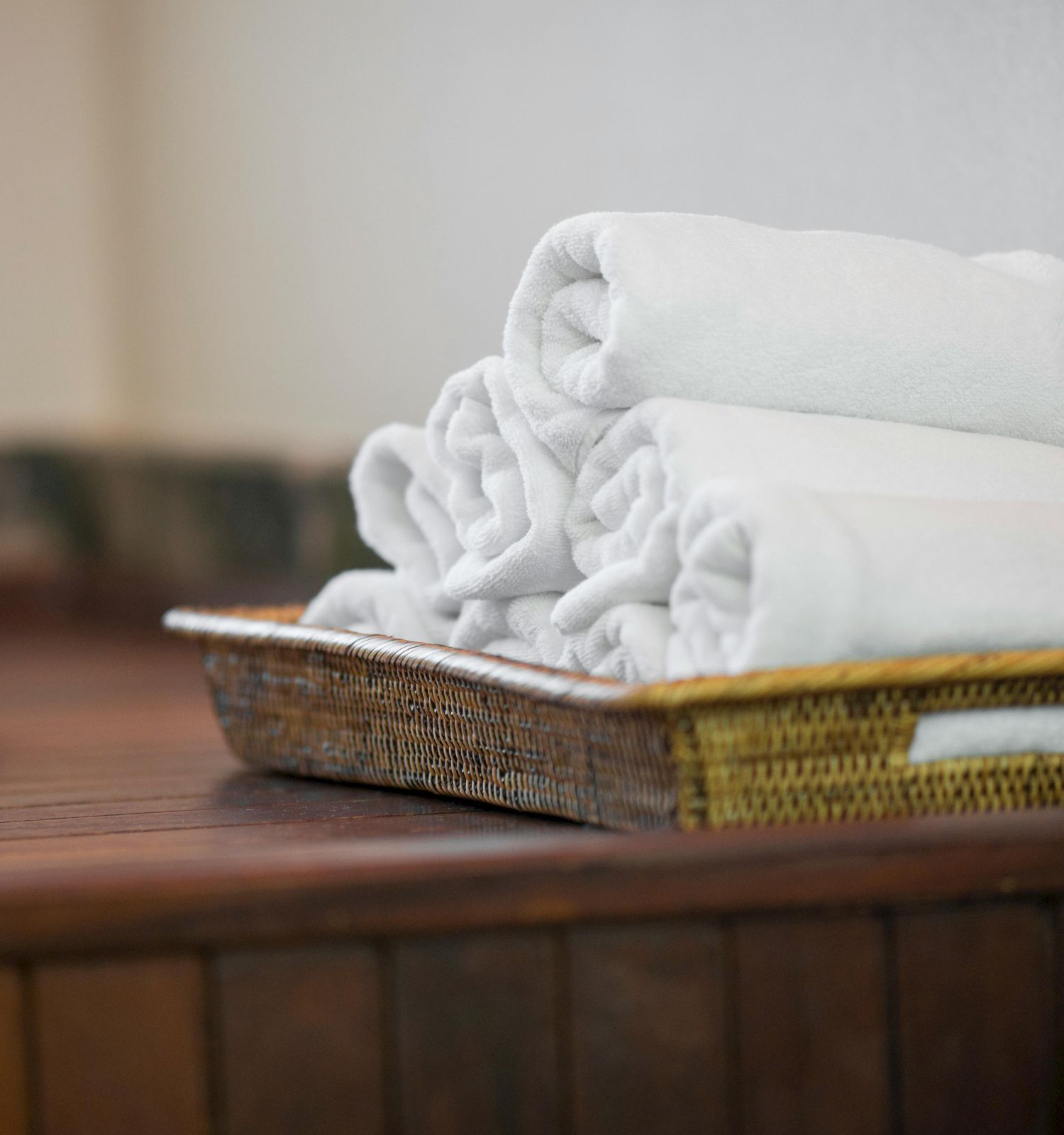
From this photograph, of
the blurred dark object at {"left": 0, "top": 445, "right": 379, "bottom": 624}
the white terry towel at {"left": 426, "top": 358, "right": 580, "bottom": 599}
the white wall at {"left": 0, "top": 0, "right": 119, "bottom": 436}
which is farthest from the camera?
the white wall at {"left": 0, "top": 0, "right": 119, "bottom": 436}

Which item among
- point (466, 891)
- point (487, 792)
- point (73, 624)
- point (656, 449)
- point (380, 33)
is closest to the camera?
point (466, 891)

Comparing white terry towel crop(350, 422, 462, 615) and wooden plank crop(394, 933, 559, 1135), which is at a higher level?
white terry towel crop(350, 422, 462, 615)

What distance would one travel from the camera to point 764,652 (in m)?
0.66

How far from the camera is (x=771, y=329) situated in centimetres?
82

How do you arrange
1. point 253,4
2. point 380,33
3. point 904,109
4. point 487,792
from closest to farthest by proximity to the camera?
point 487,792, point 904,109, point 380,33, point 253,4

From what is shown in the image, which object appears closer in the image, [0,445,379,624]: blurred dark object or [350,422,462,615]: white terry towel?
[350,422,462,615]: white terry towel

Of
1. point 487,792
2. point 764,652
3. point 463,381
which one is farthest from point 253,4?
point 764,652

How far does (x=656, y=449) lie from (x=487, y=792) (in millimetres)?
249

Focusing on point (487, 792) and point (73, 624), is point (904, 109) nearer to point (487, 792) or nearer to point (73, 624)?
point (487, 792)

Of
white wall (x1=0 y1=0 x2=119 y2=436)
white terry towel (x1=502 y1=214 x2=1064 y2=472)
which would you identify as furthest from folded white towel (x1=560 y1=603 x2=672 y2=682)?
white wall (x1=0 y1=0 x2=119 y2=436)

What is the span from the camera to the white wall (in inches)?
139

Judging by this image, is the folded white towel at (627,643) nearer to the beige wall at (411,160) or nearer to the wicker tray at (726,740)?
the wicker tray at (726,740)

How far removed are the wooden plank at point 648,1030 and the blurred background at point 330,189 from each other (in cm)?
73

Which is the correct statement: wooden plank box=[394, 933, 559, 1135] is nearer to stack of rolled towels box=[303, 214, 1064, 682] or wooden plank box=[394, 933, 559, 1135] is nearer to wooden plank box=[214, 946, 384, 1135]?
wooden plank box=[214, 946, 384, 1135]
